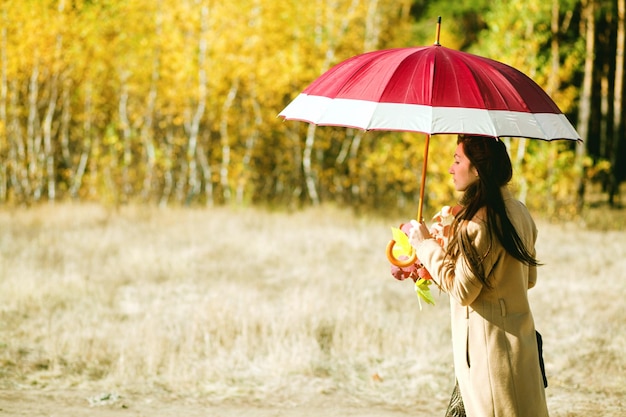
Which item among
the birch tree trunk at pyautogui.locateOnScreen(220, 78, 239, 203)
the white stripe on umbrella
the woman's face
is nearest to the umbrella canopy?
the white stripe on umbrella

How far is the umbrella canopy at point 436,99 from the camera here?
10.3 feet

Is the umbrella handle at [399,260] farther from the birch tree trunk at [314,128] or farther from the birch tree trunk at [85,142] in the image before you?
the birch tree trunk at [85,142]

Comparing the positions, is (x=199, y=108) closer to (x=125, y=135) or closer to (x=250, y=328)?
(x=125, y=135)

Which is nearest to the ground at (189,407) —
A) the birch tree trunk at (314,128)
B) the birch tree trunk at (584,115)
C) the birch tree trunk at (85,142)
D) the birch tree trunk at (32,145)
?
the birch tree trunk at (584,115)

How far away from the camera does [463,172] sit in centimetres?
305

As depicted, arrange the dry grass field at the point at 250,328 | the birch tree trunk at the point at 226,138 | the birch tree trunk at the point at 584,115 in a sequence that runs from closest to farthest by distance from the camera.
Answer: the dry grass field at the point at 250,328 < the birch tree trunk at the point at 584,115 < the birch tree trunk at the point at 226,138

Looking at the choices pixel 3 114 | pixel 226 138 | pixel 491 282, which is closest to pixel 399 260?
pixel 491 282

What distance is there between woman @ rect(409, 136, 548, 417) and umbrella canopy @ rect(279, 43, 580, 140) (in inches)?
6.1

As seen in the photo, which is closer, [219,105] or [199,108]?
[199,108]

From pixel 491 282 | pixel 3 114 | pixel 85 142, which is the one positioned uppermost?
pixel 3 114

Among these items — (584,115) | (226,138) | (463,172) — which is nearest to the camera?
(463,172)

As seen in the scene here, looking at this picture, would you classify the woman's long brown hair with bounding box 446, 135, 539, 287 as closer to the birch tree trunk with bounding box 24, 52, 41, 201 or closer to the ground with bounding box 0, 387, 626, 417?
the ground with bounding box 0, 387, 626, 417

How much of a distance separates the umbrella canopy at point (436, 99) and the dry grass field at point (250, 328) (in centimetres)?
276

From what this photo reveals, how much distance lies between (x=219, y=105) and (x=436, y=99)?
13.1 meters
